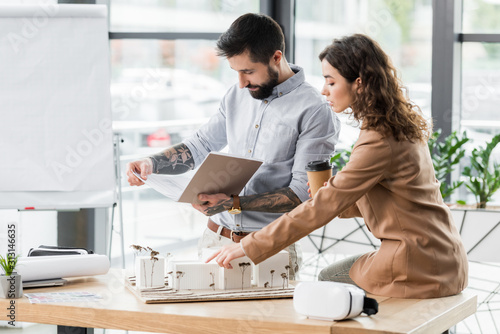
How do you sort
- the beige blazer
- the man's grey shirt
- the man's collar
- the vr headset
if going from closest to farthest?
the vr headset < the beige blazer < the man's grey shirt < the man's collar

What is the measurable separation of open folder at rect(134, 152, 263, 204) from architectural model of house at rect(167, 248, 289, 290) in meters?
0.27

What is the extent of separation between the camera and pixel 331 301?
196 cm

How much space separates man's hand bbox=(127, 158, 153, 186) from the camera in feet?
9.11

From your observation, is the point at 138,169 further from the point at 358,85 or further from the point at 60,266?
the point at 358,85

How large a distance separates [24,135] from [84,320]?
1583mm

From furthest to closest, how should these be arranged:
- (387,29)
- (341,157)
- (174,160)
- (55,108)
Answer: (387,29) → (341,157) → (55,108) → (174,160)

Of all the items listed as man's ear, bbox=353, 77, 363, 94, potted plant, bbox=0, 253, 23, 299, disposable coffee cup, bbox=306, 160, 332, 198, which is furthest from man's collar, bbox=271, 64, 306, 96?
potted plant, bbox=0, 253, 23, 299

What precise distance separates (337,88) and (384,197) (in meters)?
0.36

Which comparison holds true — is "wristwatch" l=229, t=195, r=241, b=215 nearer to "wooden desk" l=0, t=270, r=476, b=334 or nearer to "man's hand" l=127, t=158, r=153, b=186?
"man's hand" l=127, t=158, r=153, b=186

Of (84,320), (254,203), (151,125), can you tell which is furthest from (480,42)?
(84,320)

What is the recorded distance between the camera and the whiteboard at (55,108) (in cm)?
349

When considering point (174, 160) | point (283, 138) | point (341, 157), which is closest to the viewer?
point (283, 138)

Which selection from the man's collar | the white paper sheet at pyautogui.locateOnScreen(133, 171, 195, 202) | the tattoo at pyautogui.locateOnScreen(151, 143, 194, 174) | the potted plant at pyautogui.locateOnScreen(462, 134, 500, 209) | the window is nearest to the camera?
the white paper sheet at pyautogui.locateOnScreen(133, 171, 195, 202)

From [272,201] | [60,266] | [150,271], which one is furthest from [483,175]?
[60,266]
